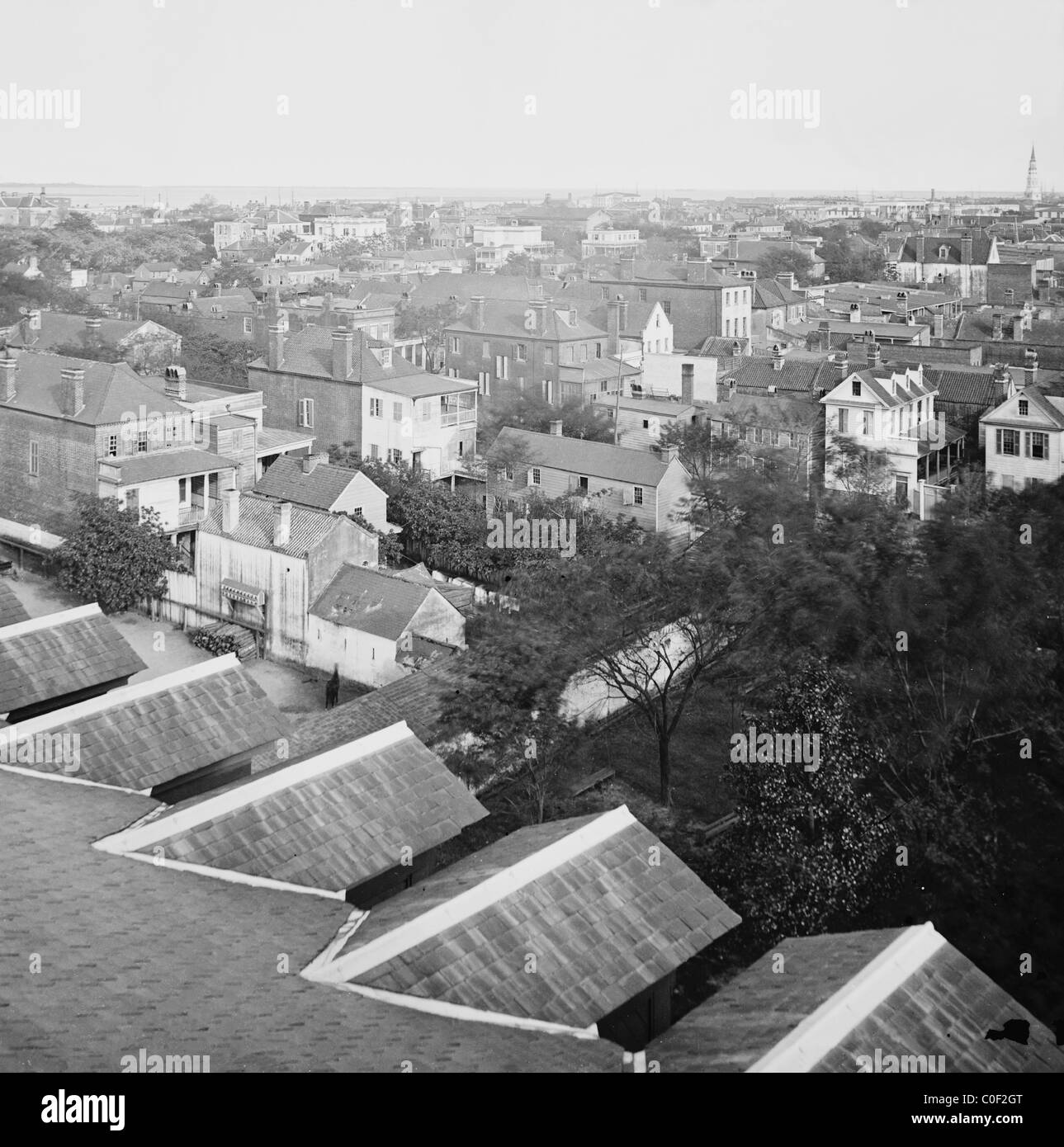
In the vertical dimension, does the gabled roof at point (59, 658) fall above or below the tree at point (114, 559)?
above

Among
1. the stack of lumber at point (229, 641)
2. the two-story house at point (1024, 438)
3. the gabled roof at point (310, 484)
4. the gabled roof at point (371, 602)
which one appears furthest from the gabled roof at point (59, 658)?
the two-story house at point (1024, 438)

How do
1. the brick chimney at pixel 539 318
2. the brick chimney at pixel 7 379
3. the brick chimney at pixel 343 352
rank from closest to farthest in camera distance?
the brick chimney at pixel 7 379 < the brick chimney at pixel 343 352 < the brick chimney at pixel 539 318

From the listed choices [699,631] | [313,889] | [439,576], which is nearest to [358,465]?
[439,576]

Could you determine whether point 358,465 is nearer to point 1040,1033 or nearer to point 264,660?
point 264,660

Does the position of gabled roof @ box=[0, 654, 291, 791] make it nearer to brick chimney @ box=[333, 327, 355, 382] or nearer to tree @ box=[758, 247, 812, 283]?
brick chimney @ box=[333, 327, 355, 382]

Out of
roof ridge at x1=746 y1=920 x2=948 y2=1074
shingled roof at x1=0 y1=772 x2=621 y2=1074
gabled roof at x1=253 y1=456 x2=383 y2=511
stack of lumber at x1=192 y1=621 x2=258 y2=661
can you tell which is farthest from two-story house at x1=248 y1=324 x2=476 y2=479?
roof ridge at x1=746 y1=920 x2=948 y2=1074

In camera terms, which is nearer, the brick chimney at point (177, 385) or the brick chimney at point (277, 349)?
the brick chimney at point (177, 385)

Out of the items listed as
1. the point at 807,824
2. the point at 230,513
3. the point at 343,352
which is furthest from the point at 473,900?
the point at 343,352

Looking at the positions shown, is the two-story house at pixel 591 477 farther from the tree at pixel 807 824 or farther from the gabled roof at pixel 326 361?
the tree at pixel 807 824
